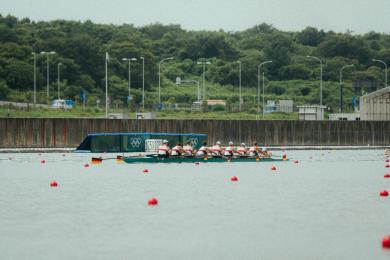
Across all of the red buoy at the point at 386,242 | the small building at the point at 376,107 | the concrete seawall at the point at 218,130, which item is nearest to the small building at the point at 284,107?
the small building at the point at 376,107

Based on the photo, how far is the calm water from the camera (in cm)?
2609

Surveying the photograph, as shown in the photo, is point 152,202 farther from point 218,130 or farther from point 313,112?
point 313,112

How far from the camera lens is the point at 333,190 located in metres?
45.8

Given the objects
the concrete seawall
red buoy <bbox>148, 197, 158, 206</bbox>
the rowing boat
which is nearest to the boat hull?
the rowing boat

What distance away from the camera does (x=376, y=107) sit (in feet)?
375

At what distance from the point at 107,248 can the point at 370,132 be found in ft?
257

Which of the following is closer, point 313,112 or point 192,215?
point 192,215

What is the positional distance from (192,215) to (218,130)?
198 feet

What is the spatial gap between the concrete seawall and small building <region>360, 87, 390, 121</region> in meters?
11.9

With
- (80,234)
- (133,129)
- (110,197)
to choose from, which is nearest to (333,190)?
(110,197)

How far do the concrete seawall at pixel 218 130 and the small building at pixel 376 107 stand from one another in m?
11.9

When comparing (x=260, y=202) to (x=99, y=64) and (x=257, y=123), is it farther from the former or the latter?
(x=99, y=64)

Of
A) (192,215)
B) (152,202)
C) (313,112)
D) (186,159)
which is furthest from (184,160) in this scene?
(313,112)

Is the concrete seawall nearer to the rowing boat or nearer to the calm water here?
the rowing boat
